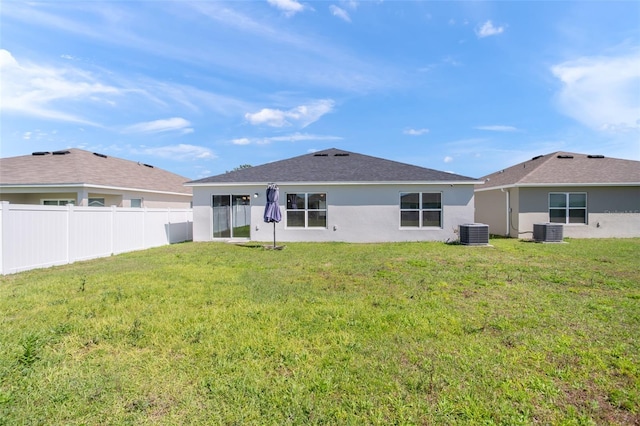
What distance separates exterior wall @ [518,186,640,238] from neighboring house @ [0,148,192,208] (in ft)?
67.2

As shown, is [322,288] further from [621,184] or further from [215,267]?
[621,184]

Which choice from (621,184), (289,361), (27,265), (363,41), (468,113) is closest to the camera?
(289,361)

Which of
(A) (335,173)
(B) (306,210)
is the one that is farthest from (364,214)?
(B) (306,210)

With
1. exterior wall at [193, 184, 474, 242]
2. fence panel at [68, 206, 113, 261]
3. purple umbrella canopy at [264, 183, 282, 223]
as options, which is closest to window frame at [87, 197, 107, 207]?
fence panel at [68, 206, 113, 261]

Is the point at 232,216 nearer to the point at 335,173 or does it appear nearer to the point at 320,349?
the point at 335,173

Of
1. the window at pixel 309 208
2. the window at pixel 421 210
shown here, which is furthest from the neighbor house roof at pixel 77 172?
the window at pixel 421 210

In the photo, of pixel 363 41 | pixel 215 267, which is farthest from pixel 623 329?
pixel 363 41

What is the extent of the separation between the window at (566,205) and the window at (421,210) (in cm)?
669

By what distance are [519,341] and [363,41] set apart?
1410 centimetres

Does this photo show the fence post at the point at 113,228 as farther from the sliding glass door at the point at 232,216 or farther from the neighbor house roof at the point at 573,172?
the neighbor house roof at the point at 573,172

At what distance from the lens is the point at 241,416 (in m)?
2.46

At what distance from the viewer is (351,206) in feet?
48.6

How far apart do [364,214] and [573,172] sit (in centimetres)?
1219

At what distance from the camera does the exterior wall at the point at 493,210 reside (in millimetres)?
17500
